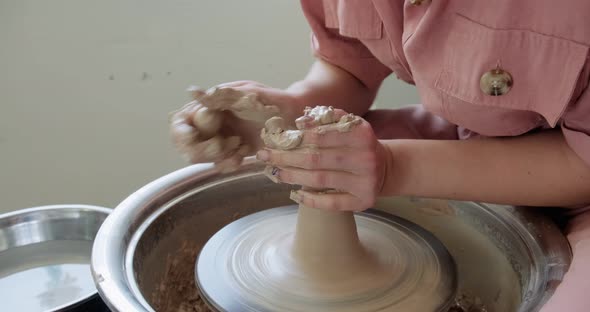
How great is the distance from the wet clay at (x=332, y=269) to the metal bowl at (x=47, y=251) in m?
0.50

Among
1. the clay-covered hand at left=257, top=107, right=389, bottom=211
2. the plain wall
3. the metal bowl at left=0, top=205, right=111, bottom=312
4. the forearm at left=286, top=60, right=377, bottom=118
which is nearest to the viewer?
the clay-covered hand at left=257, top=107, right=389, bottom=211

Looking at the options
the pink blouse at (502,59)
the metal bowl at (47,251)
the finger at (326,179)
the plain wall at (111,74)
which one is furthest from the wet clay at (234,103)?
the plain wall at (111,74)

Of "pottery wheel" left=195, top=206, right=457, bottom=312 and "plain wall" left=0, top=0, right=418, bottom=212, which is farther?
"plain wall" left=0, top=0, right=418, bottom=212

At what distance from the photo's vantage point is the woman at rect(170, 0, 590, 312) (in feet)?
2.41

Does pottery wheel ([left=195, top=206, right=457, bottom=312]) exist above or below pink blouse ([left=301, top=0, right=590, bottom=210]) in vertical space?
below

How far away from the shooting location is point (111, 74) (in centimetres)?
170

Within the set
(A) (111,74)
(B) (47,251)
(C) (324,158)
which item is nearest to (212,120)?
(C) (324,158)

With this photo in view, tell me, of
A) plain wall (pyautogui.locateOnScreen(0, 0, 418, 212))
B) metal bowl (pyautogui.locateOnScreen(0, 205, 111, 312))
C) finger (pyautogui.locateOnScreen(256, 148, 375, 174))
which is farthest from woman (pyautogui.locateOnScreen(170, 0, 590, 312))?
plain wall (pyautogui.locateOnScreen(0, 0, 418, 212))

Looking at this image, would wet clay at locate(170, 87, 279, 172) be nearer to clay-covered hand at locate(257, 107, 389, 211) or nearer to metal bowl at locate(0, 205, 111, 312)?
clay-covered hand at locate(257, 107, 389, 211)

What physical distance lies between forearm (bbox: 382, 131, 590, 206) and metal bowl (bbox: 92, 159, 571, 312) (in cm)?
9

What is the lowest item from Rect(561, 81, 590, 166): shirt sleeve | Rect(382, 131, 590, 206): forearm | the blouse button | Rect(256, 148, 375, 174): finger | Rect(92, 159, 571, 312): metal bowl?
Rect(92, 159, 571, 312): metal bowl

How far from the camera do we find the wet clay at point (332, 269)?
0.82m

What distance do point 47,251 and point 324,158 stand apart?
0.89 m

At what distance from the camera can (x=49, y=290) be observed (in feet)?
4.05
